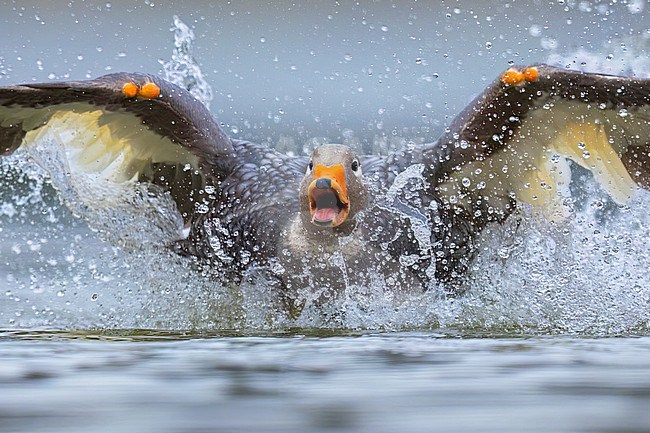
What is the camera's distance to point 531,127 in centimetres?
425

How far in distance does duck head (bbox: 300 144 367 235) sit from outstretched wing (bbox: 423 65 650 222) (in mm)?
397

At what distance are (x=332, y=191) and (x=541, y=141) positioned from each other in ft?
3.48

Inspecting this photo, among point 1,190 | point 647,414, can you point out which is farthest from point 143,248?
point 647,414

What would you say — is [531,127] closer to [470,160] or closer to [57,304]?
[470,160]

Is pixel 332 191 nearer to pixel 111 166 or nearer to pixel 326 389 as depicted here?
pixel 111 166

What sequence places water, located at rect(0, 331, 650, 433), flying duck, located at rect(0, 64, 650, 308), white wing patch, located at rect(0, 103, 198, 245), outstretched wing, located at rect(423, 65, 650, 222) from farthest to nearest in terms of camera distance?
white wing patch, located at rect(0, 103, 198, 245) < flying duck, located at rect(0, 64, 650, 308) < outstretched wing, located at rect(423, 65, 650, 222) < water, located at rect(0, 331, 650, 433)

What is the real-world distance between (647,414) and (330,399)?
0.37 meters

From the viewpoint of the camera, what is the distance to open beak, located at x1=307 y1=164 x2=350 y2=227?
392cm

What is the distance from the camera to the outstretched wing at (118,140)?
4.19m

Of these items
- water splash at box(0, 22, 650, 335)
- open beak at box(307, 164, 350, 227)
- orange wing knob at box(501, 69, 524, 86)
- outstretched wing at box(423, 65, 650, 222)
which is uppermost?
orange wing knob at box(501, 69, 524, 86)

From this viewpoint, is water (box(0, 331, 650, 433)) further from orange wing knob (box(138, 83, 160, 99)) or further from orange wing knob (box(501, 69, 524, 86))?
orange wing knob (box(138, 83, 160, 99))

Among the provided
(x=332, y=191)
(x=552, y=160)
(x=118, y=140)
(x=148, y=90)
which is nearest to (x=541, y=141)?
(x=552, y=160)

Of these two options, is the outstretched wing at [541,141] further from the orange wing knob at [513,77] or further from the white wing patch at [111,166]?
the white wing patch at [111,166]

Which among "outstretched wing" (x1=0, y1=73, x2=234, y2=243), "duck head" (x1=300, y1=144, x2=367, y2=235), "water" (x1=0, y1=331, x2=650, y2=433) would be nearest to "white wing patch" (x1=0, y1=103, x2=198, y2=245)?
"outstretched wing" (x1=0, y1=73, x2=234, y2=243)
